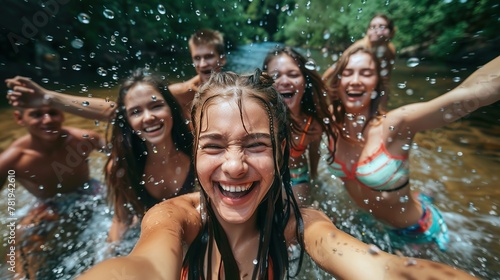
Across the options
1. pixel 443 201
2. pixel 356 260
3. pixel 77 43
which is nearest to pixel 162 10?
pixel 77 43

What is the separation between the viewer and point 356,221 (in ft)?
10.8

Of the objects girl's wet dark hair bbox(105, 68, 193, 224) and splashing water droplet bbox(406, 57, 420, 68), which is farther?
splashing water droplet bbox(406, 57, 420, 68)

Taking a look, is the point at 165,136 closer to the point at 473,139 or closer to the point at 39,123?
the point at 39,123

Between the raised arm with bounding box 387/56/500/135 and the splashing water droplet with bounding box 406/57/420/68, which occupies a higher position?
the splashing water droplet with bounding box 406/57/420/68

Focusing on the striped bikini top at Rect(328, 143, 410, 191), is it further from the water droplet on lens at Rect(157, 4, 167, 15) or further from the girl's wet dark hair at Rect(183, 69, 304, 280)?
the water droplet on lens at Rect(157, 4, 167, 15)

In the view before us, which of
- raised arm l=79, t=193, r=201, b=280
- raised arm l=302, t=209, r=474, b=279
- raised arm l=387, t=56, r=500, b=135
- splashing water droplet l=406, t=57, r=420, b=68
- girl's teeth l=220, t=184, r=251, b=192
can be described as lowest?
raised arm l=302, t=209, r=474, b=279

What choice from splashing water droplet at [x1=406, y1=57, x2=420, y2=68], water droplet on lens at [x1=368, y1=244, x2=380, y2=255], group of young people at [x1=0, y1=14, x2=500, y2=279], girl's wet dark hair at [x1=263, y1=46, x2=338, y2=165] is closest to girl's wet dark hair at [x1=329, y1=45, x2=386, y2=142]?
group of young people at [x1=0, y1=14, x2=500, y2=279]

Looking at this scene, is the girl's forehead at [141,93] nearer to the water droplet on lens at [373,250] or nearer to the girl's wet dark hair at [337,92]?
the girl's wet dark hair at [337,92]

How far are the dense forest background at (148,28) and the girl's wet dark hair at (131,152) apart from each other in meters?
7.23

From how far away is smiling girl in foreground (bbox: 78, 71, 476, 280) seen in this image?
1.31 meters

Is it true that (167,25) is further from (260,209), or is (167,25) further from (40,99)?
(260,209)

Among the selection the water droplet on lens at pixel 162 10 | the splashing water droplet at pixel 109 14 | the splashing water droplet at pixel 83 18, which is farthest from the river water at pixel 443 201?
the water droplet on lens at pixel 162 10

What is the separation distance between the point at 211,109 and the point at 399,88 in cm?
854

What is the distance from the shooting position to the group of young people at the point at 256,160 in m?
1.48
